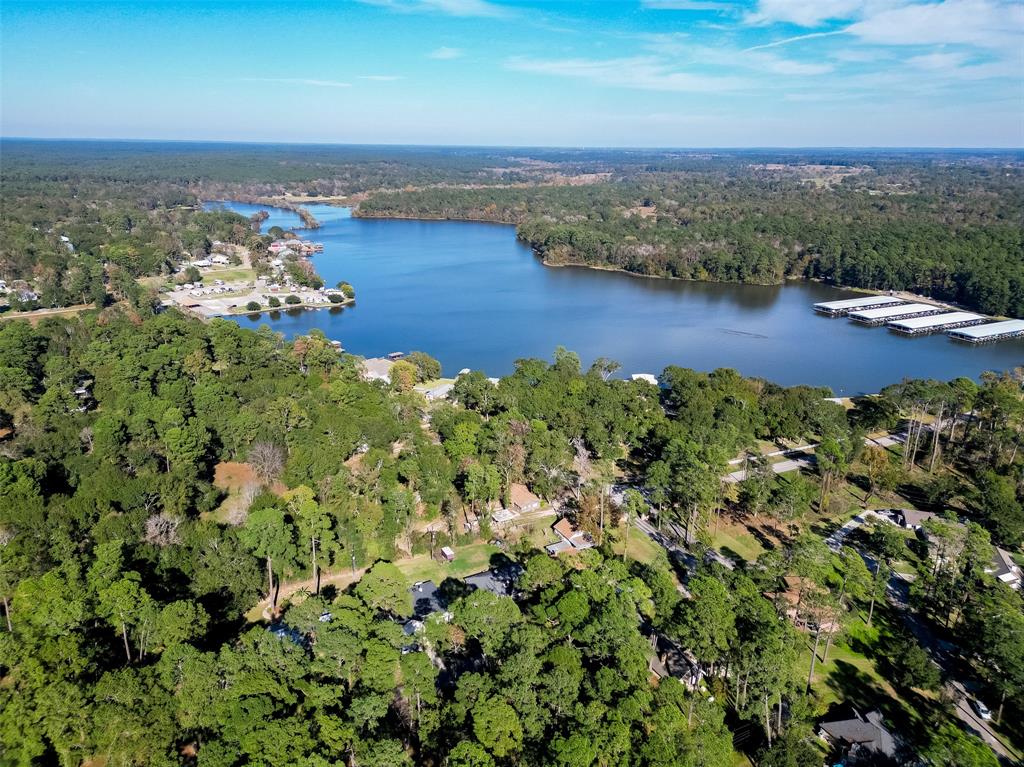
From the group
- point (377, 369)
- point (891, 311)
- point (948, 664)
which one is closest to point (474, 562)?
point (948, 664)

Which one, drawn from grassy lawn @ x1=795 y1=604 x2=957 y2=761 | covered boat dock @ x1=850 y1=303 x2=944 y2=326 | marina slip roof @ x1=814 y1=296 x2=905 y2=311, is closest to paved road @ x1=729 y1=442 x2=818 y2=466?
grassy lawn @ x1=795 y1=604 x2=957 y2=761

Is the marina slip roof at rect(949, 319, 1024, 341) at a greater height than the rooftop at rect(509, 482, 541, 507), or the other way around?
the marina slip roof at rect(949, 319, 1024, 341)

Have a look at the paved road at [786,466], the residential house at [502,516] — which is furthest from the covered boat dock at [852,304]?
the residential house at [502,516]

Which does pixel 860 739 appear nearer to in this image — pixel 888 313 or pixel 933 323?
pixel 933 323

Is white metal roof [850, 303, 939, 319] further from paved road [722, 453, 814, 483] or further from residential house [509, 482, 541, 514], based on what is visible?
residential house [509, 482, 541, 514]

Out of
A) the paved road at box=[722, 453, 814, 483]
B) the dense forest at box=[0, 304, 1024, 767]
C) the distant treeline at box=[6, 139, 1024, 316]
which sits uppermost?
the distant treeline at box=[6, 139, 1024, 316]

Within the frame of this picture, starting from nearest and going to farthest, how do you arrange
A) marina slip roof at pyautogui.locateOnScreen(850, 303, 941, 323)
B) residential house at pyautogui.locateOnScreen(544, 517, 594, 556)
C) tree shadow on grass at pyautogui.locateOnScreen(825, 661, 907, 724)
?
1. tree shadow on grass at pyautogui.locateOnScreen(825, 661, 907, 724)
2. residential house at pyautogui.locateOnScreen(544, 517, 594, 556)
3. marina slip roof at pyautogui.locateOnScreen(850, 303, 941, 323)

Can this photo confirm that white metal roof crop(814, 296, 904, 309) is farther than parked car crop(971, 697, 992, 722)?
Yes
